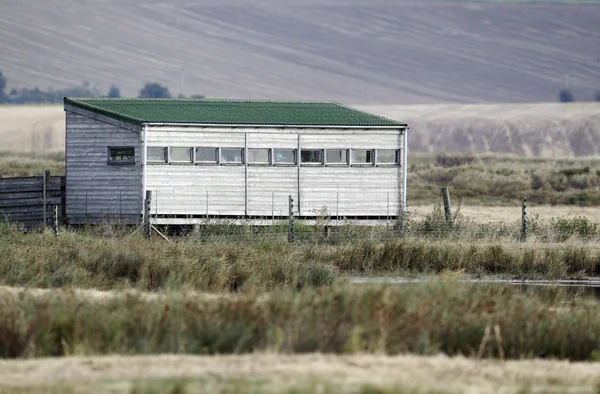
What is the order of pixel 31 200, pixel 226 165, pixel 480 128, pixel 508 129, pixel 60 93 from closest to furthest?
pixel 31 200, pixel 226 165, pixel 508 129, pixel 480 128, pixel 60 93

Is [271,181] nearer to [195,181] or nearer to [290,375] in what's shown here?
[195,181]

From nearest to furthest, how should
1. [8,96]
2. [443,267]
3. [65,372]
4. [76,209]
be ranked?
[65,372]
[443,267]
[76,209]
[8,96]

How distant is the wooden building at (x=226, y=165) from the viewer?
102 ft

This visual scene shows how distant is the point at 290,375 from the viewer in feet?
41.3

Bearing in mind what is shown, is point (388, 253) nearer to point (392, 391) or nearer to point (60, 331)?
point (60, 331)

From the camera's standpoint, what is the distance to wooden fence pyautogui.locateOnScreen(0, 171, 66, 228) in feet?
100

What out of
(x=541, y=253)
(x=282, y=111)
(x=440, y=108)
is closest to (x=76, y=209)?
(x=282, y=111)

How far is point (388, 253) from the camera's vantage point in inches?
1010

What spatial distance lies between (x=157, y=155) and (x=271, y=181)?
2.92 m

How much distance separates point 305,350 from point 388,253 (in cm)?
1171

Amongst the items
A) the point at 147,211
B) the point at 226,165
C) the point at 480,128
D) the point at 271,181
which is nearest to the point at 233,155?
the point at 226,165

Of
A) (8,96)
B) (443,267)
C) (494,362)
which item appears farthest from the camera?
(8,96)

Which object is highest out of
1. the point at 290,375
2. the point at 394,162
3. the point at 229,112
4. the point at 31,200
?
the point at 229,112

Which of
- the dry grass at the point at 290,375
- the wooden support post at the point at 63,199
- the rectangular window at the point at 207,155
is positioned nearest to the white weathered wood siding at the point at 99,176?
the wooden support post at the point at 63,199
